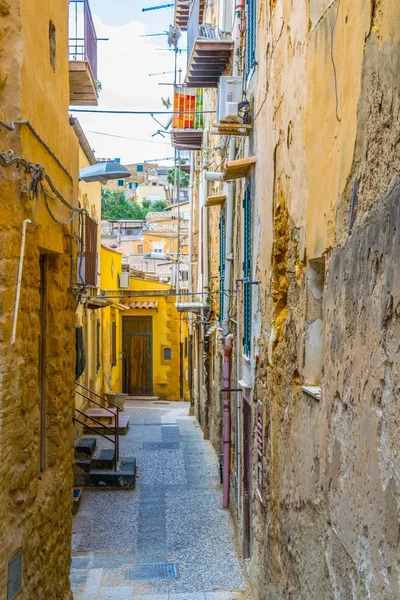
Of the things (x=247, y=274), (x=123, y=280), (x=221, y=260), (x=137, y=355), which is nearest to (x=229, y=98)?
(x=247, y=274)

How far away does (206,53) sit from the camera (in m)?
13.6

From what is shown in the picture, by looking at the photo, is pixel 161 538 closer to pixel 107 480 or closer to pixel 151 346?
pixel 107 480

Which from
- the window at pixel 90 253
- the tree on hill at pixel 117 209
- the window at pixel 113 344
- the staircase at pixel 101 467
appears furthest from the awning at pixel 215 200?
the tree on hill at pixel 117 209

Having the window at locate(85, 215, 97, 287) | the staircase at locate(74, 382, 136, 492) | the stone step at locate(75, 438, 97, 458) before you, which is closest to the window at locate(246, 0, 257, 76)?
the staircase at locate(74, 382, 136, 492)

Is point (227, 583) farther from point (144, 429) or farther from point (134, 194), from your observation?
point (134, 194)

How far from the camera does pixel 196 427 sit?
2097cm

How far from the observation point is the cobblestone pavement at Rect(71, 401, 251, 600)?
917cm

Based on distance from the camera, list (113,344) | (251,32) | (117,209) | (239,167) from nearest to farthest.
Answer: (239,167) < (251,32) < (113,344) < (117,209)

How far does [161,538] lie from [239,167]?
5556mm

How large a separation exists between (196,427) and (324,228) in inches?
641

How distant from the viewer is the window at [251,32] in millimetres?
9852

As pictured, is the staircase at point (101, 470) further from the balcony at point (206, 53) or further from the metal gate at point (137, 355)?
the metal gate at point (137, 355)

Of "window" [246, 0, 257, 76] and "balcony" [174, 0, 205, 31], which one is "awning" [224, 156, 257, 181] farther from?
"balcony" [174, 0, 205, 31]

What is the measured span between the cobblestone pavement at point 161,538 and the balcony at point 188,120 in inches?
369
